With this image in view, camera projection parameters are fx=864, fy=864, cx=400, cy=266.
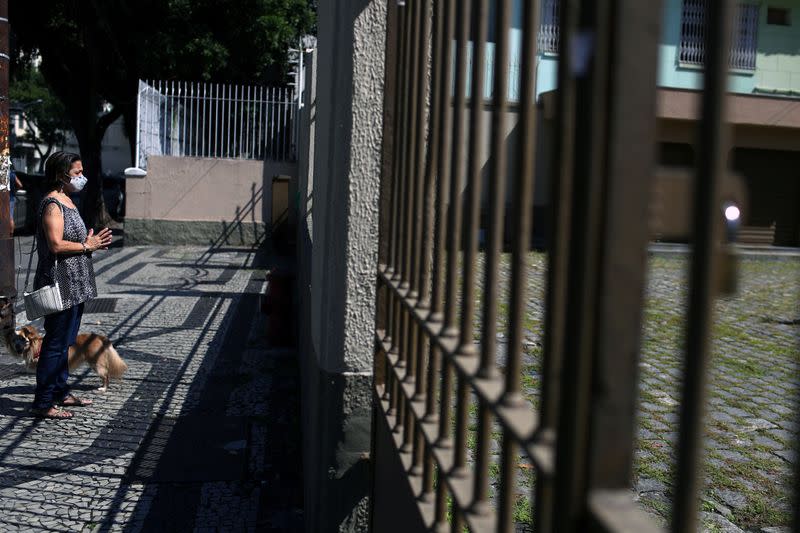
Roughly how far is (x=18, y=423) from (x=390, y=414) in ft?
13.6

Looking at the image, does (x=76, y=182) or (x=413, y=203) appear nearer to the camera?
(x=413, y=203)

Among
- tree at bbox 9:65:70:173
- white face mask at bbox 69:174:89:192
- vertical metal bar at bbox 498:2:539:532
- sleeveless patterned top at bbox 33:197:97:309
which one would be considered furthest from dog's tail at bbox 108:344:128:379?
tree at bbox 9:65:70:173

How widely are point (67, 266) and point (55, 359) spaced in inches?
25.7

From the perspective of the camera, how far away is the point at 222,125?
1773 centimetres

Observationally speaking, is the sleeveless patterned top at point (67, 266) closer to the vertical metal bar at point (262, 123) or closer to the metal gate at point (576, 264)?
the metal gate at point (576, 264)

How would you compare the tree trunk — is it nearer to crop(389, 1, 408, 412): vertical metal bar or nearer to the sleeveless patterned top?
the sleeveless patterned top

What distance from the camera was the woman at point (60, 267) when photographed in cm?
588

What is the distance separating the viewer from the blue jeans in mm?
5930

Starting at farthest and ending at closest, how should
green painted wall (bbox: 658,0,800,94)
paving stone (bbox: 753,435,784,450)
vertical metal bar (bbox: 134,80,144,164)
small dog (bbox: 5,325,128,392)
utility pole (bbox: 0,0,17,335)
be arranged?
1. green painted wall (bbox: 658,0,800,94)
2. vertical metal bar (bbox: 134,80,144,164)
3. utility pole (bbox: 0,0,17,335)
4. small dog (bbox: 5,325,128,392)
5. paving stone (bbox: 753,435,784,450)

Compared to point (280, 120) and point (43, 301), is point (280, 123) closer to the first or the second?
point (280, 120)

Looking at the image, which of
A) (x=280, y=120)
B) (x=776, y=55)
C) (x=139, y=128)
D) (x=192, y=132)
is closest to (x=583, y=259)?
(x=139, y=128)

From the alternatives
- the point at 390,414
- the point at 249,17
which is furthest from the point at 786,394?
the point at 249,17

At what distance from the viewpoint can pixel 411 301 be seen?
226 centimetres

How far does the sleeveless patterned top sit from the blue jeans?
131 millimetres
